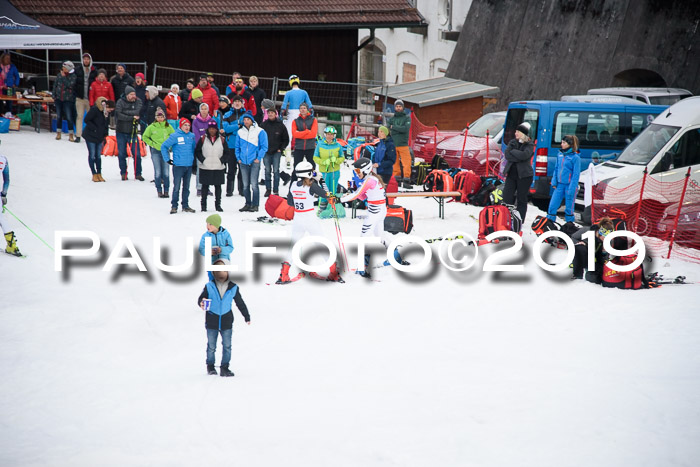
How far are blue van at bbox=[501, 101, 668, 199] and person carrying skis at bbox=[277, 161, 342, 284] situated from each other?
6.93 meters

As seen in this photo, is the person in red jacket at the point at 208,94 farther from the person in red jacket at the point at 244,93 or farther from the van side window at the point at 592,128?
the van side window at the point at 592,128

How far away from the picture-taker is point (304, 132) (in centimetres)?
1513

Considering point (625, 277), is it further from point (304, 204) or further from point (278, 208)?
point (278, 208)

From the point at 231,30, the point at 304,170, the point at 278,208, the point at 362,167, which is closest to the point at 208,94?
the point at 278,208

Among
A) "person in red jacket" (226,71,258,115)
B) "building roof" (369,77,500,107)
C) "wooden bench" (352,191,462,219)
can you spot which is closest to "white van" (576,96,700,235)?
"wooden bench" (352,191,462,219)

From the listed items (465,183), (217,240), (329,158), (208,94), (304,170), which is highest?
(208,94)

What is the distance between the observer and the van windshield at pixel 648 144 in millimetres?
14383

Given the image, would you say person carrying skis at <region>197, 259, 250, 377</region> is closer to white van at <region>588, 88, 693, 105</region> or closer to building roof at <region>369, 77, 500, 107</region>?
building roof at <region>369, 77, 500, 107</region>

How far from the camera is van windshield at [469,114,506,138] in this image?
743 inches

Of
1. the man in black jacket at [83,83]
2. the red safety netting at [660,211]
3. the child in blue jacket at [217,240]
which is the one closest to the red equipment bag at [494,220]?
the red safety netting at [660,211]

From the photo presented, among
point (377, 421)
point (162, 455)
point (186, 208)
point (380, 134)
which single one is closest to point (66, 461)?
point (162, 455)

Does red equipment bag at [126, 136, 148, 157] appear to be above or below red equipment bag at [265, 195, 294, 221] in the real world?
above

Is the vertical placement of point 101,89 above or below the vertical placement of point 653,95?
below

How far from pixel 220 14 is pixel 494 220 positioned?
1485cm
